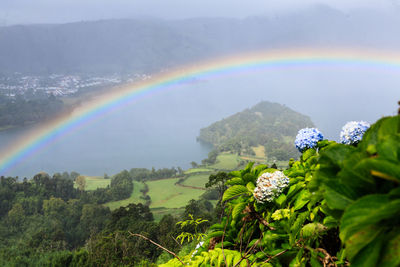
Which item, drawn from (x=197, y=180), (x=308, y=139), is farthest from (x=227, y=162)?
(x=308, y=139)

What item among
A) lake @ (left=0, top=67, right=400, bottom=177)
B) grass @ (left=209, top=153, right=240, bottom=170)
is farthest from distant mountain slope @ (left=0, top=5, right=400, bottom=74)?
grass @ (left=209, top=153, right=240, bottom=170)

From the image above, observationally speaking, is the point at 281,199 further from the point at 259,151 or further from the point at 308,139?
the point at 259,151

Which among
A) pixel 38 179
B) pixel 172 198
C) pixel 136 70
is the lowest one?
pixel 172 198

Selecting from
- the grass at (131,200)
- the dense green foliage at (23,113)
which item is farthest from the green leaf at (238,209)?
the dense green foliage at (23,113)

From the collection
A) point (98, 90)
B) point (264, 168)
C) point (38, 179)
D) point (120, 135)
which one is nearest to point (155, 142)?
point (120, 135)

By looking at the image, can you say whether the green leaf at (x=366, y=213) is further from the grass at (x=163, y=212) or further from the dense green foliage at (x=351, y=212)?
the grass at (x=163, y=212)

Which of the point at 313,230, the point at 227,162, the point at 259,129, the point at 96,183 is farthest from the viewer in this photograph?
the point at 259,129

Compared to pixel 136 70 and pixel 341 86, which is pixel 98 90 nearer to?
pixel 136 70
